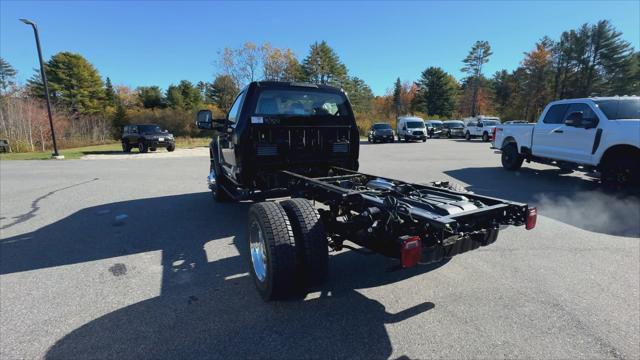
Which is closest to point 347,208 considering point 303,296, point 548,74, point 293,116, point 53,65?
point 303,296

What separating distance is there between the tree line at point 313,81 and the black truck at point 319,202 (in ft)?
92.7

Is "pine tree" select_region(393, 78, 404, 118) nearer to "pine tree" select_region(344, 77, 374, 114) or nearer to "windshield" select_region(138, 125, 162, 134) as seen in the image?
"pine tree" select_region(344, 77, 374, 114)

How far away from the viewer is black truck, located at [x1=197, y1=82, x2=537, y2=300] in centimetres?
→ 254

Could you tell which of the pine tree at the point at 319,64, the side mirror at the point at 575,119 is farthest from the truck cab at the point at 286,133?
the pine tree at the point at 319,64

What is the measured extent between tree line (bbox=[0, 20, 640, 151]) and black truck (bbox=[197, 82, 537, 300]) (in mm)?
28261

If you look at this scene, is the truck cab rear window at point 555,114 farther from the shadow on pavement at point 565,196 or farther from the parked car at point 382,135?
the parked car at point 382,135

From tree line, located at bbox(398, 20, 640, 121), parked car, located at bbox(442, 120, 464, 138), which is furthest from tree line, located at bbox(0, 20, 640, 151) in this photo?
parked car, located at bbox(442, 120, 464, 138)

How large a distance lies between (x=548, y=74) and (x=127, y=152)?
198 feet

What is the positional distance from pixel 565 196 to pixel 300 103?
604 centimetres

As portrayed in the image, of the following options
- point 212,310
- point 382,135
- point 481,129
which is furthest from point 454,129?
point 212,310

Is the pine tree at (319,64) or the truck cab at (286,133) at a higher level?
the pine tree at (319,64)

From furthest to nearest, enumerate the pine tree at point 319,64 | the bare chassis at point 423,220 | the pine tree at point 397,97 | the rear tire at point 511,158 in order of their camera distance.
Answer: the pine tree at point 397,97 → the pine tree at point 319,64 → the rear tire at point 511,158 → the bare chassis at point 423,220

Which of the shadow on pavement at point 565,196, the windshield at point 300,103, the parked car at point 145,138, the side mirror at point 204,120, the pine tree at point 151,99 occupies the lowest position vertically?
the shadow on pavement at point 565,196

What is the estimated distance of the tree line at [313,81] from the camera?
32.3 meters
